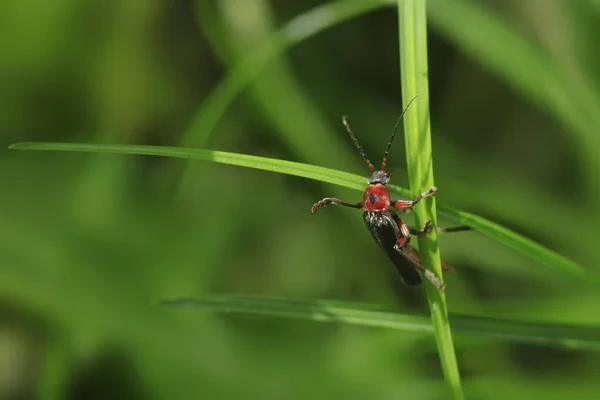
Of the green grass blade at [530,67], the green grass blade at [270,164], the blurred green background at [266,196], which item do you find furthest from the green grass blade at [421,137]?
the green grass blade at [530,67]

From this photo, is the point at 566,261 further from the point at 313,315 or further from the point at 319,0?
the point at 319,0

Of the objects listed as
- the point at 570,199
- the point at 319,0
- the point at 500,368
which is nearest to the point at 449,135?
the point at 570,199

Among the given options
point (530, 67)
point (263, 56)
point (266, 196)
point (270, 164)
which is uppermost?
point (530, 67)

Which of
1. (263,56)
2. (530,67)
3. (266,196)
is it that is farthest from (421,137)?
(266,196)

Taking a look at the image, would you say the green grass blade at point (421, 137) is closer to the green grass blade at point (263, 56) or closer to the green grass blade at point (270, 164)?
the green grass blade at point (270, 164)

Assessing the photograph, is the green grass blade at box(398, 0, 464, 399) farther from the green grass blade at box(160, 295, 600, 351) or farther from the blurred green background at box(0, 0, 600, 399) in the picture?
the blurred green background at box(0, 0, 600, 399)

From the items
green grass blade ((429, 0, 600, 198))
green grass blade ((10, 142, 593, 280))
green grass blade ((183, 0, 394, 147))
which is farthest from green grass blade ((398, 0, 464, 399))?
green grass blade ((429, 0, 600, 198))

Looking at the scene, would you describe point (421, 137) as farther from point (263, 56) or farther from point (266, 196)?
point (266, 196)
